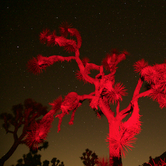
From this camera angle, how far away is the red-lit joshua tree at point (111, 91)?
2774mm

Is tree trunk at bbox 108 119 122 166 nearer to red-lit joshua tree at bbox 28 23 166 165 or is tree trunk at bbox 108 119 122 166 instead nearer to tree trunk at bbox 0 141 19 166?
red-lit joshua tree at bbox 28 23 166 165

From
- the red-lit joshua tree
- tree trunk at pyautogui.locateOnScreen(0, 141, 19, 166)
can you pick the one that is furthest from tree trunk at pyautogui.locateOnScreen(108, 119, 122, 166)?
tree trunk at pyautogui.locateOnScreen(0, 141, 19, 166)

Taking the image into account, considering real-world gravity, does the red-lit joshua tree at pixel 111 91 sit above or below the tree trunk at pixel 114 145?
above

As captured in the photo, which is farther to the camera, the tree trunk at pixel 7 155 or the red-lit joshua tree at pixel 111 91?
the tree trunk at pixel 7 155

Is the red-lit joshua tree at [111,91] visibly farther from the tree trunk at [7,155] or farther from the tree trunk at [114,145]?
the tree trunk at [7,155]

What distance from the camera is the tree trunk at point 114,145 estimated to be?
8.43 ft

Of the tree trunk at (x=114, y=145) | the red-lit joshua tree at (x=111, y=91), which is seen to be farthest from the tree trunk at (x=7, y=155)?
the tree trunk at (x=114, y=145)

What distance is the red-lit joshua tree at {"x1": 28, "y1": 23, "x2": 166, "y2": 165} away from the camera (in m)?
2.77

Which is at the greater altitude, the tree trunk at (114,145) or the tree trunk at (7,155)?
the tree trunk at (7,155)

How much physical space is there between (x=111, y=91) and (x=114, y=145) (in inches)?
42.3

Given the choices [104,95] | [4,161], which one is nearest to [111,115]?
[104,95]

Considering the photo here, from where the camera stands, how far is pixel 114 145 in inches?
102

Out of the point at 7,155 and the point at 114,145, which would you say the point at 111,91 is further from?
the point at 7,155

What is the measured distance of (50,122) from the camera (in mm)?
3410
